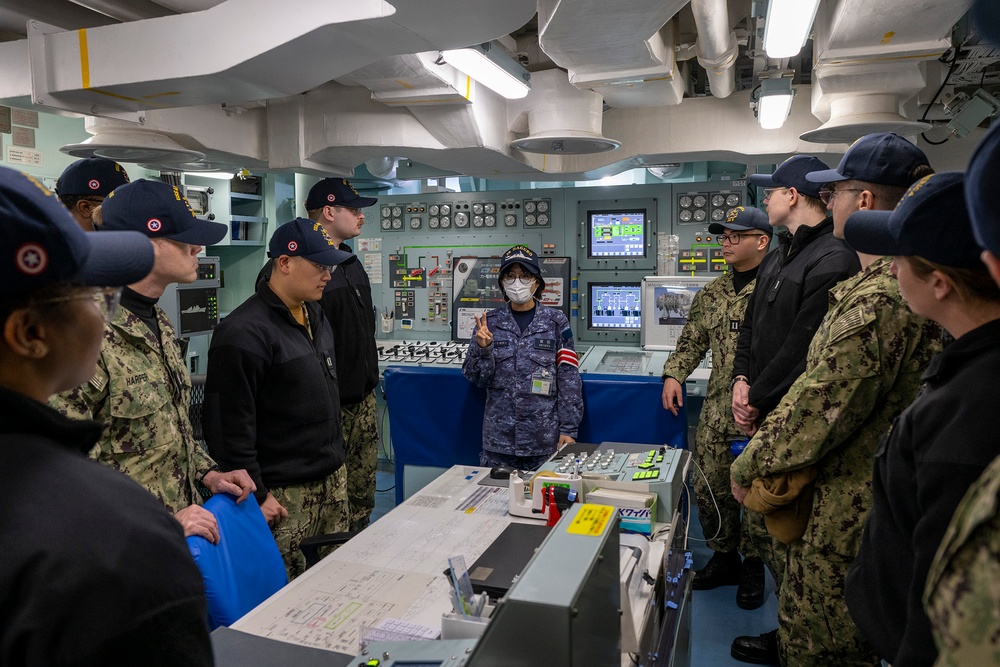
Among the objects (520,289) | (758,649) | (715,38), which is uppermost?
(715,38)

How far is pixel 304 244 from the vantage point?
2500 mm

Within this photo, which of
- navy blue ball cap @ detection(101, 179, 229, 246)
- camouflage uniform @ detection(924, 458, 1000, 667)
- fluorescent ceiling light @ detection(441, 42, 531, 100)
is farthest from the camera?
fluorescent ceiling light @ detection(441, 42, 531, 100)

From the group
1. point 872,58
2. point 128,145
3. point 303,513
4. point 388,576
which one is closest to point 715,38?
point 872,58

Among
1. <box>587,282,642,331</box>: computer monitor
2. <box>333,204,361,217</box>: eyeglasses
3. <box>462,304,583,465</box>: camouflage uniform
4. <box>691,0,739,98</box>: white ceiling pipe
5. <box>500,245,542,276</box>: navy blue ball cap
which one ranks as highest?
<box>691,0,739,98</box>: white ceiling pipe

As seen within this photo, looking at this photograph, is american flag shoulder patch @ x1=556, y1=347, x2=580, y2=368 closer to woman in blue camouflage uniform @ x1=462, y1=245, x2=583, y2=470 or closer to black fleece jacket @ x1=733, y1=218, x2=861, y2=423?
woman in blue camouflage uniform @ x1=462, y1=245, x2=583, y2=470

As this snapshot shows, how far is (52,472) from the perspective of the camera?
0.71 m

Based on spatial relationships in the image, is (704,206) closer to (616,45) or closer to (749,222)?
(749,222)

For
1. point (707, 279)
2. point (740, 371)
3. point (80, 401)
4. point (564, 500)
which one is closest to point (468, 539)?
point (564, 500)

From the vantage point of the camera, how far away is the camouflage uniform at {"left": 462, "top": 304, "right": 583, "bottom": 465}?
11.2ft

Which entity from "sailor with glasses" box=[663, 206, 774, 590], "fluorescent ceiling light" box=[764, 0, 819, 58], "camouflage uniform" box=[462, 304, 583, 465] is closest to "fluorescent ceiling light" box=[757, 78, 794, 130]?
"sailor with glasses" box=[663, 206, 774, 590]

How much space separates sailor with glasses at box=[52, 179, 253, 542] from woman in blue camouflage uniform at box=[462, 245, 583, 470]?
151cm

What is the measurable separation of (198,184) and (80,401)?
4.31 metres

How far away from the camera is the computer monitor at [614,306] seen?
5141 millimetres

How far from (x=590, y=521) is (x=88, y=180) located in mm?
2369
